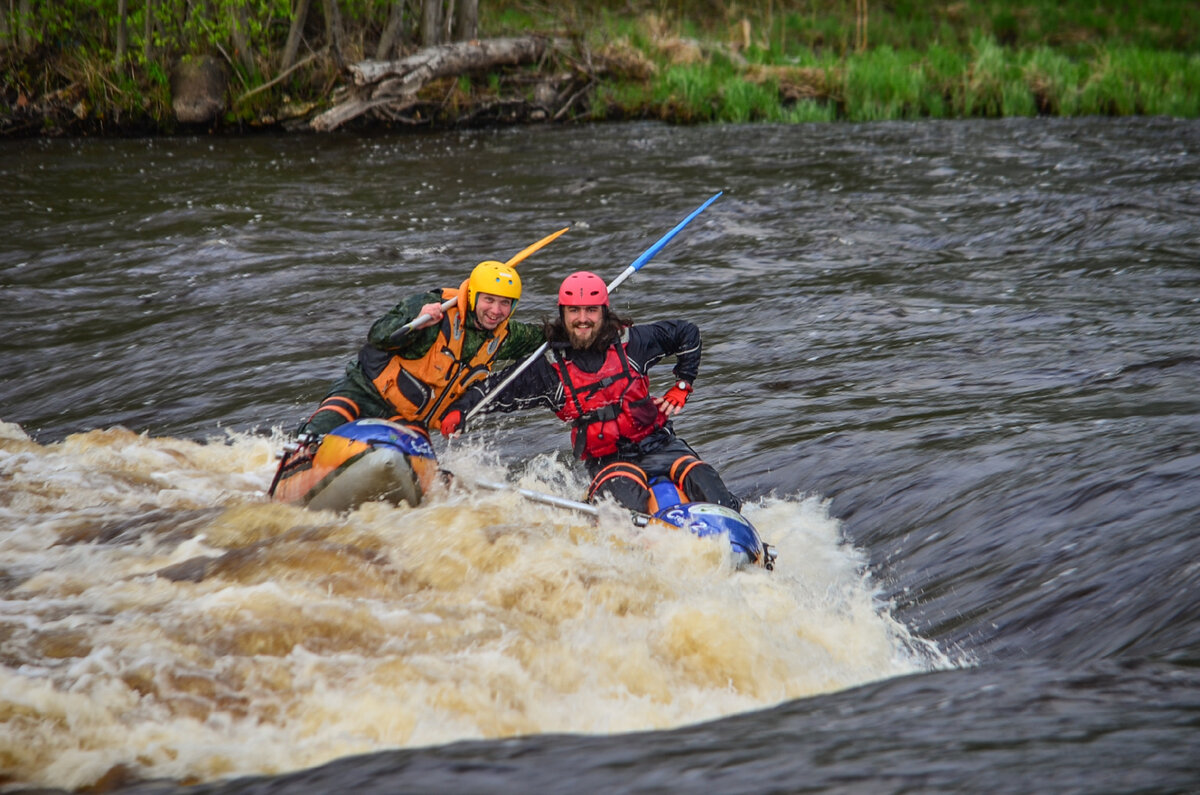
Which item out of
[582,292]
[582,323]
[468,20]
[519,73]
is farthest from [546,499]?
[468,20]

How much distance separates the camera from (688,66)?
19.1 m

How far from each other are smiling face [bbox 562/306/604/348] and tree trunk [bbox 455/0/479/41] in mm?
15902

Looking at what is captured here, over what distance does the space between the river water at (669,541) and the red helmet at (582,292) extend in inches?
41.7

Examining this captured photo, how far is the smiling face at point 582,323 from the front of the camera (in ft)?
18.4

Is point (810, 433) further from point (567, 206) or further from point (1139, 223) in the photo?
point (567, 206)

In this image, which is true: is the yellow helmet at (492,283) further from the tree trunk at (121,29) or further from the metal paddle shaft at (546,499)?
the tree trunk at (121,29)

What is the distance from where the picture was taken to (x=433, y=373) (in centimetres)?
586

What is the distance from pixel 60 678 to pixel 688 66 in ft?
57.0

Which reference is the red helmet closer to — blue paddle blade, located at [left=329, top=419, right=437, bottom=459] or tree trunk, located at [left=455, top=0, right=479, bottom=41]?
blue paddle blade, located at [left=329, top=419, right=437, bottom=459]

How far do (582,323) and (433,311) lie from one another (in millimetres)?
792

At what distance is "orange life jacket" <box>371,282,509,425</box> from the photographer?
19.2 ft

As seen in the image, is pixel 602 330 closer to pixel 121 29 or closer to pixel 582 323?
pixel 582 323

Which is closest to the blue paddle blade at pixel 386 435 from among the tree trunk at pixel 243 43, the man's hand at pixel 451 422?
the man's hand at pixel 451 422

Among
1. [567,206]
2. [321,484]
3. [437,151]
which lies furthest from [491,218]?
[321,484]
